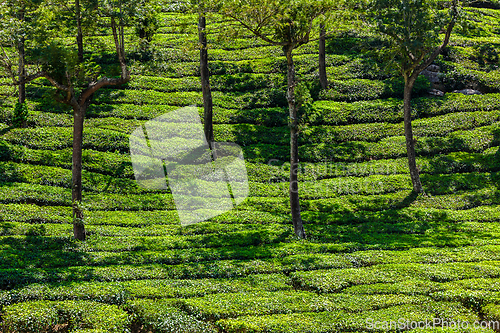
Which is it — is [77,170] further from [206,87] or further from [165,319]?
[206,87]

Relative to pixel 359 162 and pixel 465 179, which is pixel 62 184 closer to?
pixel 359 162

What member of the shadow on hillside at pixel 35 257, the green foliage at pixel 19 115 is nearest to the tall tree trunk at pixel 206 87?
the green foliage at pixel 19 115

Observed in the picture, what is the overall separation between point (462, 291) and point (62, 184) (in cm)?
1780

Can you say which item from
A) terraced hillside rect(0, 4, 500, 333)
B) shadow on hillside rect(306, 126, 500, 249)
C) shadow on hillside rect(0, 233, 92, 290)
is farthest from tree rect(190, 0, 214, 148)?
shadow on hillside rect(0, 233, 92, 290)

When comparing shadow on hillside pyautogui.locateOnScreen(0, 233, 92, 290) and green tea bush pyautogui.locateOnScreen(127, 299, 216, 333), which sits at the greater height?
shadow on hillside pyautogui.locateOnScreen(0, 233, 92, 290)

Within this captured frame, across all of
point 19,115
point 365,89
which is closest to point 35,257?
point 19,115

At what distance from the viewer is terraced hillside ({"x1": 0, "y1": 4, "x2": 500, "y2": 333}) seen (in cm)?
1302

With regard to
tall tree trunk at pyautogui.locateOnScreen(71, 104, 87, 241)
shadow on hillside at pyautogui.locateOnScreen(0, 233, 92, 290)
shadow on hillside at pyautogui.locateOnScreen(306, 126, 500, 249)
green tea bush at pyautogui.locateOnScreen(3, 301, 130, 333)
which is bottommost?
shadow on hillside at pyautogui.locateOnScreen(306, 126, 500, 249)

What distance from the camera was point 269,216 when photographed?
20.8 metres

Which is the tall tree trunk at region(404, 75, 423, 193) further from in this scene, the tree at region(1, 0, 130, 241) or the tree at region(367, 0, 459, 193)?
the tree at region(1, 0, 130, 241)

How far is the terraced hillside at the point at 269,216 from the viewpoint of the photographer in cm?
1302

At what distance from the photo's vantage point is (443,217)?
2075cm

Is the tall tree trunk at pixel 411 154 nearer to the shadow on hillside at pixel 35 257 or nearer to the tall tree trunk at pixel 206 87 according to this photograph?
the tall tree trunk at pixel 206 87

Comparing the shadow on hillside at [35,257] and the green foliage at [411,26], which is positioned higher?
the green foliage at [411,26]
